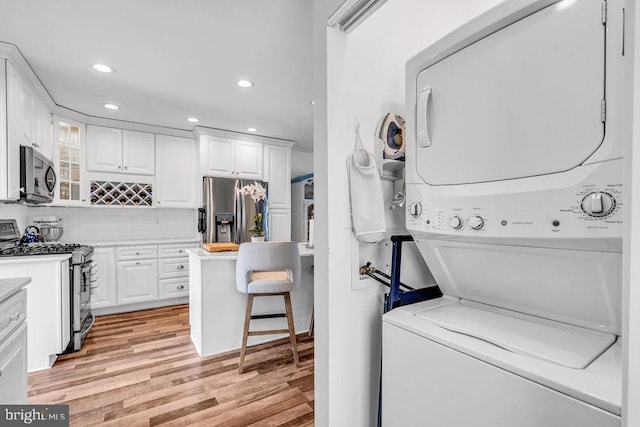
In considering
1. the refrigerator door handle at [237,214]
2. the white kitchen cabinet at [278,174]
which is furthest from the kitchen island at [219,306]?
the white kitchen cabinet at [278,174]

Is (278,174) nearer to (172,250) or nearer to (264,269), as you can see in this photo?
(172,250)

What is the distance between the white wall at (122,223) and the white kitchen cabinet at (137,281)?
0.49 metres

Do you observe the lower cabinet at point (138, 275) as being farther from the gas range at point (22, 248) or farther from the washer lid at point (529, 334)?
the washer lid at point (529, 334)

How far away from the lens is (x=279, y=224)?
474cm

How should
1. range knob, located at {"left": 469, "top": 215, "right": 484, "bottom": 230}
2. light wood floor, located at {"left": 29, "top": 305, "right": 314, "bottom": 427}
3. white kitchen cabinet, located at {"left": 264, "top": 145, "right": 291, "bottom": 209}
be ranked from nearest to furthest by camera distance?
range knob, located at {"left": 469, "top": 215, "right": 484, "bottom": 230} < light wood floor, located at {"left": 29, "top": 305, "right": 314, "bottom": 427} < white kitchen cabinet, located at {"left": 264, "top": 145, "right": 291, "bottom": 209}

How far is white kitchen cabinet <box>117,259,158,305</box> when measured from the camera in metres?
3.71

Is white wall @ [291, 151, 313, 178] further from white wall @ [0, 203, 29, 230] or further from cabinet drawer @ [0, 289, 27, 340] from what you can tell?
cabinet drawer @ [0, 289, 27, 340]

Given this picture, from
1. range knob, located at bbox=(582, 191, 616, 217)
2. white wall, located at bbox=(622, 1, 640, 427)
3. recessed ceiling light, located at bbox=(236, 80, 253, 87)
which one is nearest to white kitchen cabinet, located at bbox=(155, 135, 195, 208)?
recessed ceiling light, located at bbox=(236, 80, 253, 87)

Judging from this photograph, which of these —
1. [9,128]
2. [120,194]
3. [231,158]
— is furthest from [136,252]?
[9,128]

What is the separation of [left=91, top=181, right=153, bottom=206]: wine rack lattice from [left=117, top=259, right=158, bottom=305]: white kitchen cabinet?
0.82 meters

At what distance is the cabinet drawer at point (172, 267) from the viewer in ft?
13.0

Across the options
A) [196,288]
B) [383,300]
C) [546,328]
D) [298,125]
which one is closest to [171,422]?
[196,288]

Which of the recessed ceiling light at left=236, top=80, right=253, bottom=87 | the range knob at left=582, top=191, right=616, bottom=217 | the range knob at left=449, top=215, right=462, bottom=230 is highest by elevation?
the recessed ceiling light at left=236, top=80, right=253, bottom=87

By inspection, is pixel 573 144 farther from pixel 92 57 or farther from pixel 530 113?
pixel 92 57
